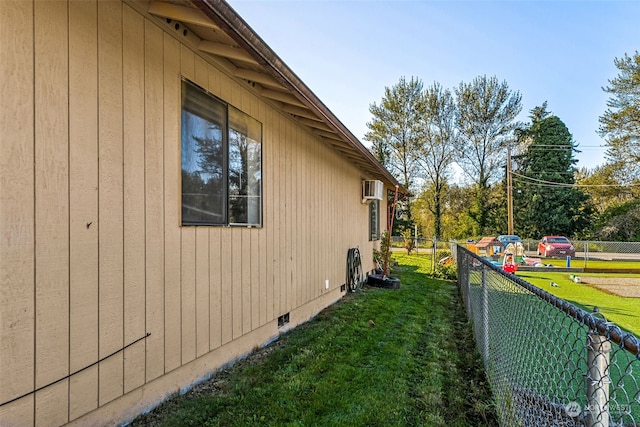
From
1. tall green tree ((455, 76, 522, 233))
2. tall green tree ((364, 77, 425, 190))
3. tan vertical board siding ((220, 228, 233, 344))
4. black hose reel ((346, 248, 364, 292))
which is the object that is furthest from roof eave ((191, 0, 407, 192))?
tall green tree ((455, 76, 522, 233))

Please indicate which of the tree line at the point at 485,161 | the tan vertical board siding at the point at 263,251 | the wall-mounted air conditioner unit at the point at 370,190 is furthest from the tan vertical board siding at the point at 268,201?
the tree line at the point at 485,161

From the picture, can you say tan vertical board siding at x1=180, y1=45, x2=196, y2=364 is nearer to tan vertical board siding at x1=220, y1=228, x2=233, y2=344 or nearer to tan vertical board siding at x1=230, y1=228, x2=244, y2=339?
tan vertical board siding at x1=220, y1=228, x2=233, y2=344

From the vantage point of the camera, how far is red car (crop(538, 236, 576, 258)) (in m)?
17.2

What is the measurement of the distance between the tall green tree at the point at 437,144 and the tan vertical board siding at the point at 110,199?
26.6 m

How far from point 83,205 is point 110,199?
0.18 meters

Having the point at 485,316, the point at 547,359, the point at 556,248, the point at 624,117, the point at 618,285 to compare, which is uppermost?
the point at 624,117

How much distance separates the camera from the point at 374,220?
1100 cm

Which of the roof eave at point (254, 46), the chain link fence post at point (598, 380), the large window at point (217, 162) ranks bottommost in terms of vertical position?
the chain link fence post at point (598, 380)

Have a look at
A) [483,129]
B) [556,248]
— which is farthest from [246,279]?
[483,129]

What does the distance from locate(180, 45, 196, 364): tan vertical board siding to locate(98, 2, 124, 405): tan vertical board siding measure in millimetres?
566

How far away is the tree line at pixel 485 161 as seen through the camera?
2569 centimetres

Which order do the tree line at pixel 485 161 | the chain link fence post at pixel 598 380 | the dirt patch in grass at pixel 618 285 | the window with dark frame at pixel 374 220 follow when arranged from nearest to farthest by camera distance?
1. the chain link fence post at pixel 598 380
2. the dirt patch in grass at pixel 618 285
3. the window with dark frame at pixel 374 220
4. the tree line at pixel 485 161

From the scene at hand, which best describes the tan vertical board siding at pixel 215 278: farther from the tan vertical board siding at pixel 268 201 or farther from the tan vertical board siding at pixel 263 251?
the tan vertical board siding at pixel 268 201

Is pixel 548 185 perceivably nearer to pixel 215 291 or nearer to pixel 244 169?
pixel 244 169
